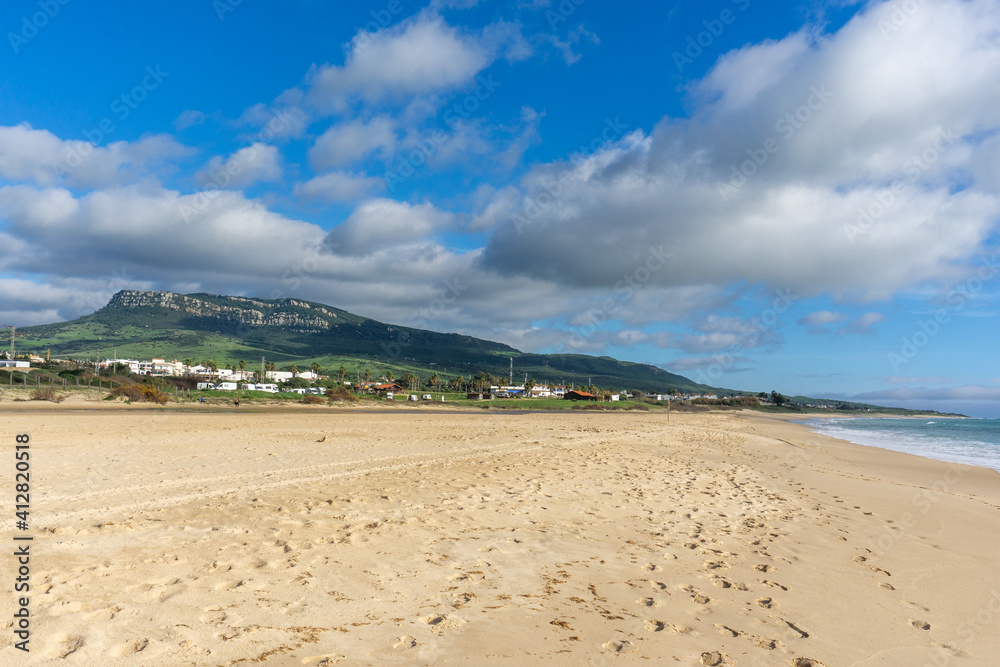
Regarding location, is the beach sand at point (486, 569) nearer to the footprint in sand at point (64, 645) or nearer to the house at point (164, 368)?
the footprint in sand at point (64, 645)

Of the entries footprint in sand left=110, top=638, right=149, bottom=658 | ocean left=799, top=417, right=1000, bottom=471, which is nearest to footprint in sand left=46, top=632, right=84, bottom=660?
footprint in sand left=110, top=638, right=149, bottom=658

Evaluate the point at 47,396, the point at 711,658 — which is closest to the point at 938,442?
the point at 711,658

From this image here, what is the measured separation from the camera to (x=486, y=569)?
6402mm

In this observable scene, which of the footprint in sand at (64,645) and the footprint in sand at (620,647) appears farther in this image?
the footprint in sand at (620,647)

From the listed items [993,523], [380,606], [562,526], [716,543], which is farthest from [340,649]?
[993,523]

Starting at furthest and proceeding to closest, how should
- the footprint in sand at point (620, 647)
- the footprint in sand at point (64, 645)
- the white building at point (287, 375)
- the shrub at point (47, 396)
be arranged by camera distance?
the white building at point (287, 375)
the shrub at point (47, 396)
the footprint in sand at point (620, 647)
the footprint in sand at point (64, 645)

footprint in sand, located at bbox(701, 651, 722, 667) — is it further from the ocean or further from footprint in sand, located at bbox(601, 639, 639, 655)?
the ocean

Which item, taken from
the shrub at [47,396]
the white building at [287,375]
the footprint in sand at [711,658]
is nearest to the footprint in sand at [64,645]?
the footprint in sand at [711,658]

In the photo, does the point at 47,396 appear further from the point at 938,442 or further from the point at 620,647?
the point at 938,442

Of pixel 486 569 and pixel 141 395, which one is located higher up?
pixel 486 569

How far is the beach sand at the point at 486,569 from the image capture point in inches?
179

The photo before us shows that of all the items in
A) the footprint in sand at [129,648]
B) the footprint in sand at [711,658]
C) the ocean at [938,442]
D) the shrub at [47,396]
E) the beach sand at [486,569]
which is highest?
the footprint in sand at [129,648]

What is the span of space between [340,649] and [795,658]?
411 centimetres

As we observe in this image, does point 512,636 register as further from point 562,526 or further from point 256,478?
point 256,478
